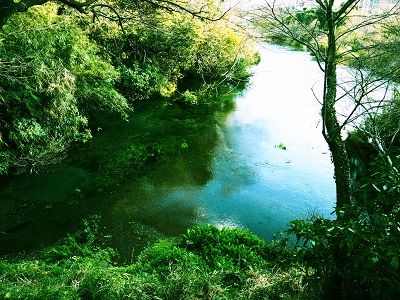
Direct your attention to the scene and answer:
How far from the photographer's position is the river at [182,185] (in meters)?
7.25

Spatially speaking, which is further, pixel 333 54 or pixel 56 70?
pixel 56 70

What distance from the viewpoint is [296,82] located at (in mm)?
19500

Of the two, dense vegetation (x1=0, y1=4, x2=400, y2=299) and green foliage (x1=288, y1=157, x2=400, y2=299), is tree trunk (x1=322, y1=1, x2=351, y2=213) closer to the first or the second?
dense vegetation (x1=0, y1=4, x2=400, y2=299)

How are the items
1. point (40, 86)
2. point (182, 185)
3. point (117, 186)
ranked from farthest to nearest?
1. point (182, 185)
2. point (117, 186)
3. point (40, 86)

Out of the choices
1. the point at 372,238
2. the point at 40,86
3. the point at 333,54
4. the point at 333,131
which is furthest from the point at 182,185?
the point at 372,238

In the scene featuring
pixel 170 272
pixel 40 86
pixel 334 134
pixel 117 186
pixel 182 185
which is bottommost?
pixel 117 186

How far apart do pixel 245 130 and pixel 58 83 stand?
290 inches

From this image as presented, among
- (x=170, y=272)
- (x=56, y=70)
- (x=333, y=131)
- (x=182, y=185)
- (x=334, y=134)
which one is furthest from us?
(x=182, y=185)

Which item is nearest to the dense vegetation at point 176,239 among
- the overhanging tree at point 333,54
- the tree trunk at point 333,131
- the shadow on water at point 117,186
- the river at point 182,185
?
the overhanging tree at point 333,54

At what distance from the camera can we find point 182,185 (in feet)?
30.2

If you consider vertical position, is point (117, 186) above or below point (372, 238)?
below

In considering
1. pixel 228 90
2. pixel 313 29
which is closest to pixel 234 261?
pixel 313 29

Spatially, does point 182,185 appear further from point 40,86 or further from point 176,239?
point 40,86

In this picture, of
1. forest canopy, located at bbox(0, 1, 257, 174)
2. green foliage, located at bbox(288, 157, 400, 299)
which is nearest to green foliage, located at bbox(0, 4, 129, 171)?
forest canopy, located at bbox(0, 1, 257, 174)
